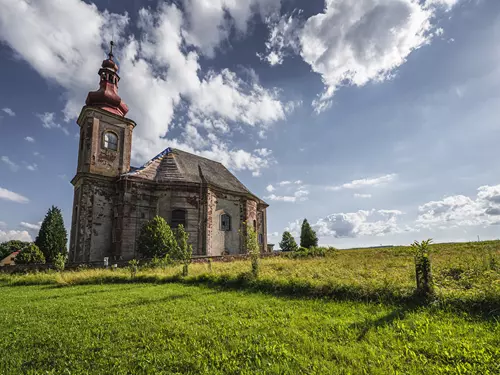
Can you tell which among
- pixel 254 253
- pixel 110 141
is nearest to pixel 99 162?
pixel 110 141

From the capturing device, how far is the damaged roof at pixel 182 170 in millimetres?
22828

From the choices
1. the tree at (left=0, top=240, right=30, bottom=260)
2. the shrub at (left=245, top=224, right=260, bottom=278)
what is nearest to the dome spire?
the shrub at (left=245, top=224, right=260, bottom=278)

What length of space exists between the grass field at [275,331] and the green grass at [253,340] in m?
0.02

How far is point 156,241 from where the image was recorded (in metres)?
18.4

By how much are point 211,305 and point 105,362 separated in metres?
3.45

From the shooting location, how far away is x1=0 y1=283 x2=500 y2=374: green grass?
3.86 meters

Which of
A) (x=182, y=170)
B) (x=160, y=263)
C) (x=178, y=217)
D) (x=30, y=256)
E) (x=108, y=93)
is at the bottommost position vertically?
(x=160, y=263)

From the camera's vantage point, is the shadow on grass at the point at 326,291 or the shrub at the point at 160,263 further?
the shrub at the point at 160,263

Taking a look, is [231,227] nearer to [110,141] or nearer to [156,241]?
[156,241]

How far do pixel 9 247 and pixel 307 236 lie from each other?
51621 mm

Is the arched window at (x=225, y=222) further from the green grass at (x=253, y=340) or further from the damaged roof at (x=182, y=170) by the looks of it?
the green grass at (x=253, y=340)

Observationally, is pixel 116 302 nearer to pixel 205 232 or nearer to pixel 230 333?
pixel 230 333

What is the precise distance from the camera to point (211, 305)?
735 cm

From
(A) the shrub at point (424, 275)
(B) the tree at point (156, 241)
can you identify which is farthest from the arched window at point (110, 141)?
(A) the shrub at point (424, 275)
